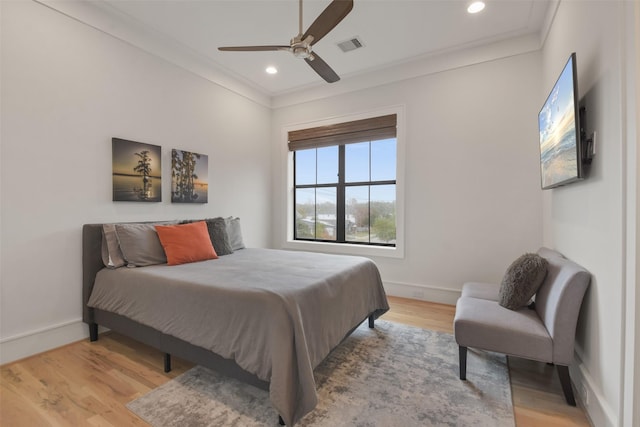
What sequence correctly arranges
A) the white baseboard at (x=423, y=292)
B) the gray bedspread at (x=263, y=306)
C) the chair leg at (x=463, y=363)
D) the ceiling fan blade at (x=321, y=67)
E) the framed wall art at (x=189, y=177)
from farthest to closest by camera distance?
the white baseboard at (x=423, y=292) → the framed wall art at (x=189, y=177) → the ceiling fan blade at (x=321, y=67) → the chair leg at (x=463, y=363) → the gray bedspread at (x=263, y=306)

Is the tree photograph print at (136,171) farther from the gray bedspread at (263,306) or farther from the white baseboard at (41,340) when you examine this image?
the white baseboard at (41,340)

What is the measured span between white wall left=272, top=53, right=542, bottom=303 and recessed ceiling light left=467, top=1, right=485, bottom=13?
2.43 ft

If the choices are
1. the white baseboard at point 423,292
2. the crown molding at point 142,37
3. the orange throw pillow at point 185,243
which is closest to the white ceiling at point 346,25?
the crown molding at point 142,37

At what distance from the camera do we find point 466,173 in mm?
3383

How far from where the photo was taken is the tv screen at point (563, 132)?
1677 millimetres

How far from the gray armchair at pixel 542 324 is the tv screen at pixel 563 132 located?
614 mm

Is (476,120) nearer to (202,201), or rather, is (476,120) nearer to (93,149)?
(202,201)

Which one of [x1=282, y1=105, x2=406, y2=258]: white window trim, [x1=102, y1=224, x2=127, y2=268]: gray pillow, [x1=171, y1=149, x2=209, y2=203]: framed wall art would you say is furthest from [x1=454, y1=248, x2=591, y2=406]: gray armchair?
[x1=171, y1=149, x2=209, y2=203]: framed wall art

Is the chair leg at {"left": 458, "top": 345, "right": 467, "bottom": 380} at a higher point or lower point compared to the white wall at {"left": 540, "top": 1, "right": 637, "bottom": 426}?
lower

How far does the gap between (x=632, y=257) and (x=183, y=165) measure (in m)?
3.78

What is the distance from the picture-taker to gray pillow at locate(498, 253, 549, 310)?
204 cm

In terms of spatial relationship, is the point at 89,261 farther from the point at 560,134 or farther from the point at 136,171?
the point at 560,134

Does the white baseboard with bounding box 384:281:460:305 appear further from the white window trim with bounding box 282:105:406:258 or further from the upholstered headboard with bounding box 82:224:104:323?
the upholstered headboard with bounding box 82:224:104:323

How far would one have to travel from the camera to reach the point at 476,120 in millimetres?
3326
